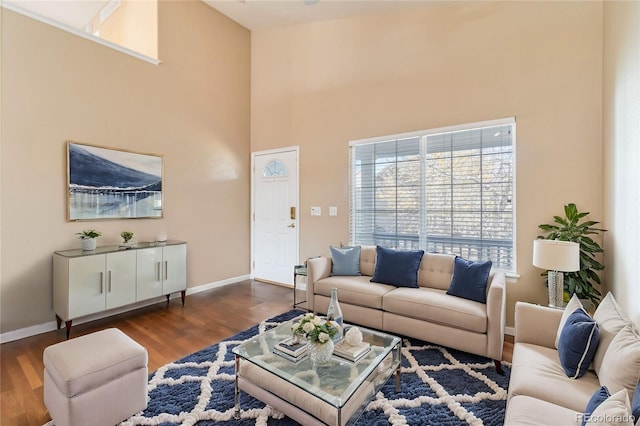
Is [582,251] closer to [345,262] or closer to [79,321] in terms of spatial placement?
[345,262]

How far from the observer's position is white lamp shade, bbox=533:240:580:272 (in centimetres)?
234

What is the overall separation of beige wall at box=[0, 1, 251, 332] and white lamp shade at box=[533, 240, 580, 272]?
13.8 ft

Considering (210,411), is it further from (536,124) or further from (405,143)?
(536,124)

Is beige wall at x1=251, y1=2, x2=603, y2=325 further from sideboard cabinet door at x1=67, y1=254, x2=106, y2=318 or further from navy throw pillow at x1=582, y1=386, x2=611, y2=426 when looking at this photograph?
sideboard cabinet door at x1=67, y1=254, x2=106, y2=318

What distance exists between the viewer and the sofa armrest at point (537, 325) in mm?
1974

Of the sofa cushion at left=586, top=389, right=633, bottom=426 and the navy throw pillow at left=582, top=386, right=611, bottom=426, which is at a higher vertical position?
the sofa cushion at left=586, top=389, right=633, bottom=426

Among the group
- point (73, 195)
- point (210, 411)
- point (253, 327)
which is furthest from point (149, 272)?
point (210, 411)

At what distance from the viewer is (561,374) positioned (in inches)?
64.1

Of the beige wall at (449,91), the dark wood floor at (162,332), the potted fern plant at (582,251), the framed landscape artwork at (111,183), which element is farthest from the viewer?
the framed landscape artwork at (111,183)

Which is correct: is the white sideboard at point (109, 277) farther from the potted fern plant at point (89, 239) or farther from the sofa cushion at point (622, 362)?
the sofa cushion at point (622, 362)

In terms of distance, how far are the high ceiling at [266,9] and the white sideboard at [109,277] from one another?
3.25 meters

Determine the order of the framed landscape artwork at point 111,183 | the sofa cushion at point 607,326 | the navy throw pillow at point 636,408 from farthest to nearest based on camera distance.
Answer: the framed landscape artwork at point 111,183, the sofa cushion at point 607,326, the navy throw pillow at point 636,408

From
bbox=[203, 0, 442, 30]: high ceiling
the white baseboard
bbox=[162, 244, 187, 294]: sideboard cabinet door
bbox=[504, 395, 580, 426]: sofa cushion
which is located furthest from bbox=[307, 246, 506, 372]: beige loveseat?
bbox=[203, 0, 442, 30]: high ceiling

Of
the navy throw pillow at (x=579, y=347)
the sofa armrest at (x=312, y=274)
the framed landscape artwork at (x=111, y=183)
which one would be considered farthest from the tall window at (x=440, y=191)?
the framed landscape artwork at (x=111, y=183)
